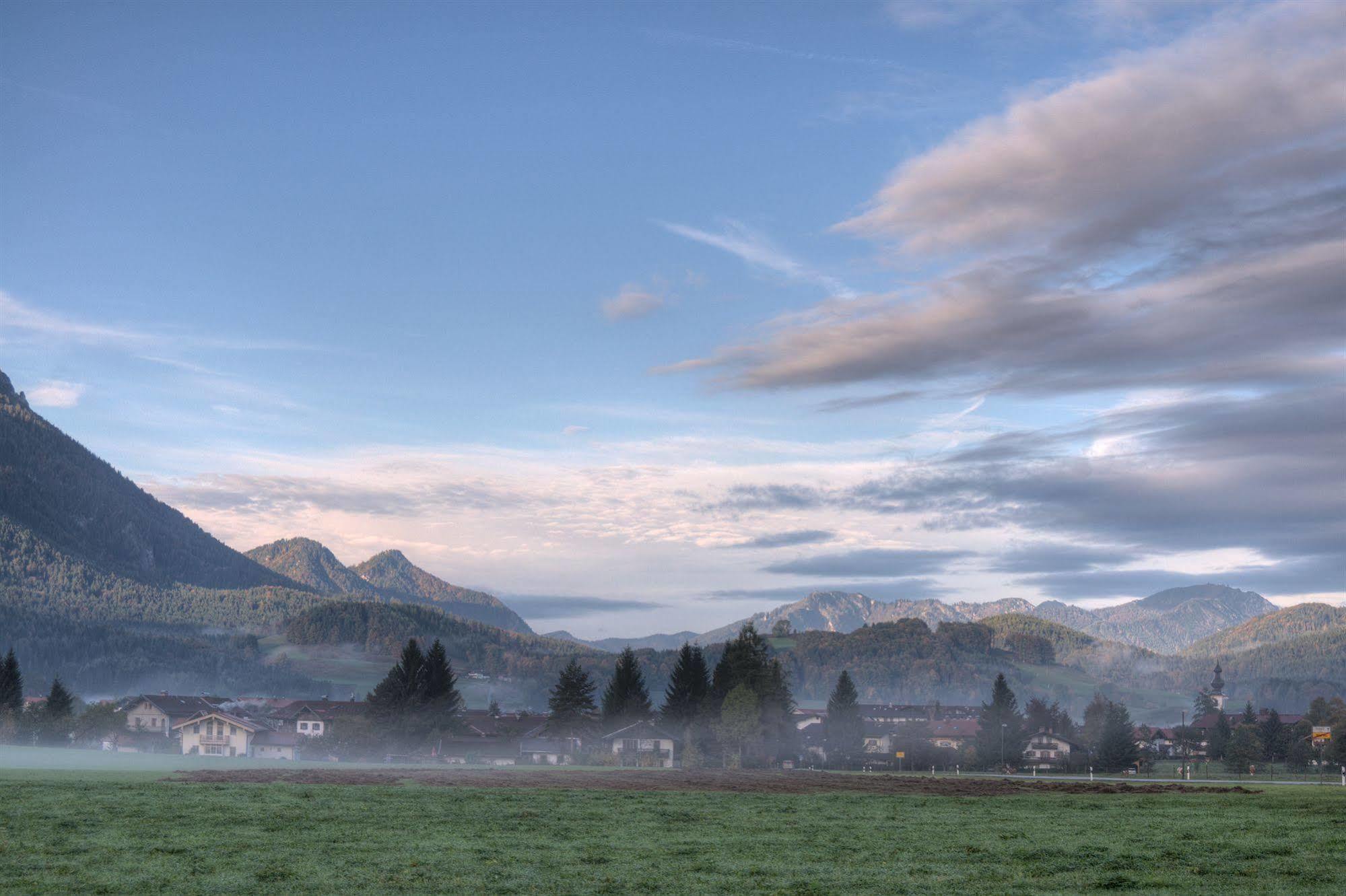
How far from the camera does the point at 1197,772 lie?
118 m

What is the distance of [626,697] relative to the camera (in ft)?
473

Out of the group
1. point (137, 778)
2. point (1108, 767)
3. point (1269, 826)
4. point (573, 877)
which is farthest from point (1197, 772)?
point (573, 877)

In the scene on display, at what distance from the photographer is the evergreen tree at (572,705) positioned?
143 m

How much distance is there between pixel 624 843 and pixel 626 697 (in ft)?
369

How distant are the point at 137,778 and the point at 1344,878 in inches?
2121

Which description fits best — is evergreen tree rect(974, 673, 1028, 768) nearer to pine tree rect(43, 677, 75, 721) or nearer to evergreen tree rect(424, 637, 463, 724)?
evergreen tree rect(424, 637, 463, 724)

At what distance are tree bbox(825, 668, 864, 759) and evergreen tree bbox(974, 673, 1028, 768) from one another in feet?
55.8

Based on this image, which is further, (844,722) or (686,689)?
(844,722)

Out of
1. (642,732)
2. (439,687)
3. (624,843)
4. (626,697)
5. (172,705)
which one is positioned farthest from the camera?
(172,705)

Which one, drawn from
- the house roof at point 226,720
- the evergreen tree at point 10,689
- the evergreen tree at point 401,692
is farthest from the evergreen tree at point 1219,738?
the evergreen tree at point 10,689

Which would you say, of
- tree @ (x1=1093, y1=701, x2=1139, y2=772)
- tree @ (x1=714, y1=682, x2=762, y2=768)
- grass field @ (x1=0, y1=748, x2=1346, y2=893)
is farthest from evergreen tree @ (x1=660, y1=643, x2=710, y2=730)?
grass field @ (x1=0, y1=748, x2=1346, y2=893)

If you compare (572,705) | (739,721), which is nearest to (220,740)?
(572,705)

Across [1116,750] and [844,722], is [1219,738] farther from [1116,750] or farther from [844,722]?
[844,722]

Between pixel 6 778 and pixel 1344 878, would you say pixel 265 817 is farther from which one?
pixel 1344 878
